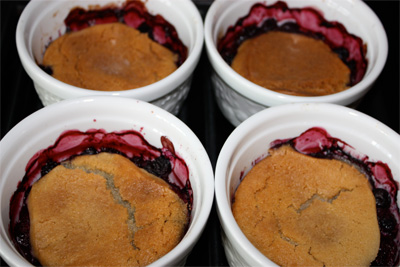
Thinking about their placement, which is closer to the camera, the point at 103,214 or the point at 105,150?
the point at 103,214

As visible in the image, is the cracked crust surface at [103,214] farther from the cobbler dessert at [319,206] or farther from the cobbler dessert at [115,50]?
the cobbler dessert at [115,50]

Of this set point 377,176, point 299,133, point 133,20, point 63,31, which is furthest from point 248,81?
point 63,31

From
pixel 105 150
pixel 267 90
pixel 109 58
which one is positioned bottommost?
pixel 105 150

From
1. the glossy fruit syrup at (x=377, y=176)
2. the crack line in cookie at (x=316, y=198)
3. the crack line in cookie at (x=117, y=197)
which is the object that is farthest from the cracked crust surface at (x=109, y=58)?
the crack line in cookie at (x=316, y=198)

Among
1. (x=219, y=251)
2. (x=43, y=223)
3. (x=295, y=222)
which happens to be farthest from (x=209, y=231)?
(x=43, y=223)

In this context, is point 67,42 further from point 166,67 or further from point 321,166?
point 321,166

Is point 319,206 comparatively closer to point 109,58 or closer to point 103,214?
point 103,214
